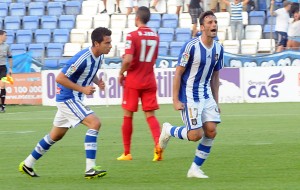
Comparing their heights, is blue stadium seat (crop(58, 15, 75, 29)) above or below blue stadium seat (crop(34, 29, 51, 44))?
above

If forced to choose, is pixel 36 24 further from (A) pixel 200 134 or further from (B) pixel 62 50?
(A) pixel 200 134

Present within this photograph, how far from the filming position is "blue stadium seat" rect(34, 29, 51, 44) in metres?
35.4

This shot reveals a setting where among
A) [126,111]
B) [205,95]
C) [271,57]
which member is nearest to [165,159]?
[126,111]

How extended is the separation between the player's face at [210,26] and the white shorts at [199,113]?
33.6 inches

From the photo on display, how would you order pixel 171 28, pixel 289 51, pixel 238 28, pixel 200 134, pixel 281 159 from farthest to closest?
pixel 171 28, pixel 238 28, pixel 289 51, pixel 281 159, pixel 200 134

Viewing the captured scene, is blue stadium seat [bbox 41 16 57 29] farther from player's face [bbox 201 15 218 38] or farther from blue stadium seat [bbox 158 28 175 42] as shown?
player's face [bbox 201 15 218 38]

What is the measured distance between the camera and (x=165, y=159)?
13805mm

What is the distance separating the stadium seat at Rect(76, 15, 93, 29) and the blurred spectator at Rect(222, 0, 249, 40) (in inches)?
230

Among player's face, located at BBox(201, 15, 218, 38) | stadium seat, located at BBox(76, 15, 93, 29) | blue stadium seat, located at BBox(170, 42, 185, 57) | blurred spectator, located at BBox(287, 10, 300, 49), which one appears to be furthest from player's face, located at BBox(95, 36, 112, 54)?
stadium seat, located at BBox(76, 15, 93, 29)

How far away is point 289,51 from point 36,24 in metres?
11.1

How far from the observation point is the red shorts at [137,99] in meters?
14.0

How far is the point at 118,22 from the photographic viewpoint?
34.7m

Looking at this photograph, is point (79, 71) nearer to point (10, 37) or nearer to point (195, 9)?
point (195, 9)

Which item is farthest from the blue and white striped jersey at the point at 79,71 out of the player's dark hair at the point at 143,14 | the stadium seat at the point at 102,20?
the stadium seat at the point at 102,20
